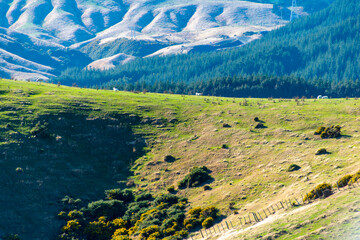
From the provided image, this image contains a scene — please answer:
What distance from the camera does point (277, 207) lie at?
47.9 m

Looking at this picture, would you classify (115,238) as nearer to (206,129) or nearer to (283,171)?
(283,171)

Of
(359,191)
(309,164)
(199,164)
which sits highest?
(199,164)

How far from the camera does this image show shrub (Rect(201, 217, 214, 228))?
49.8 m

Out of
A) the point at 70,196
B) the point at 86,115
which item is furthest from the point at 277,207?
the point at 86,115

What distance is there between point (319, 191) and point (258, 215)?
8081 millimetres

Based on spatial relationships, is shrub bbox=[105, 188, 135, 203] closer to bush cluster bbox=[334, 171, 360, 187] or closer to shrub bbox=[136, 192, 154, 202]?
shrub bbox=[136, 192, 154, 202]

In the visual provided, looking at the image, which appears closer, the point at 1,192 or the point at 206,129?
the point at 1,192

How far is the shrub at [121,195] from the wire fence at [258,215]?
19.2 meters

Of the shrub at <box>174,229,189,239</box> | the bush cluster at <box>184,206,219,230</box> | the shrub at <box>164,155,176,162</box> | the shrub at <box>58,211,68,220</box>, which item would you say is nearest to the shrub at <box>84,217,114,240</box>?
the shrub at <box>58,211,68,220</box>

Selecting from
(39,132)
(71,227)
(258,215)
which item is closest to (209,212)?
(258,215)

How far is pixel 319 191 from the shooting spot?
155 ft

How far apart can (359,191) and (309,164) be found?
1553cm

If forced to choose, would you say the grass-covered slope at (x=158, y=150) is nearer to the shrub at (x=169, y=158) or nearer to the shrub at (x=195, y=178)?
the shrub at (x=169, y=158)

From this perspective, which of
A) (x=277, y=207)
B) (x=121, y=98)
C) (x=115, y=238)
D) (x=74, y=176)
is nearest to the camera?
(x=277, y=207)
